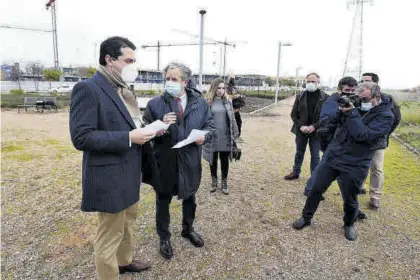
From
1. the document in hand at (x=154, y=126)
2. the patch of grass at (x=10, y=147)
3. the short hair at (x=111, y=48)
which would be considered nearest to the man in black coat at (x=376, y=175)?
the document in hand at (x=154, y=126)

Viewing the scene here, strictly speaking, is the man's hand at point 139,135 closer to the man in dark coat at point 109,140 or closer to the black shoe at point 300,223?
the man in dark coat at point 109,140

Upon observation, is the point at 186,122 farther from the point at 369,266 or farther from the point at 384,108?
the point at 369,266

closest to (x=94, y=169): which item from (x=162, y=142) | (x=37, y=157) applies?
(x=162, y=142)

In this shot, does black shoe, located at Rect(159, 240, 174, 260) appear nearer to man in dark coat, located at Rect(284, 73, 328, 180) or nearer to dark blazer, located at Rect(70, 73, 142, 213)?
dark blazer, located at Rect(70, 73, 142, 213)

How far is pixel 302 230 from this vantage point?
11.0ft

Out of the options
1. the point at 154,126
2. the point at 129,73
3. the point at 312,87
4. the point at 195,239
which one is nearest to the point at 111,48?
the point at 129,73

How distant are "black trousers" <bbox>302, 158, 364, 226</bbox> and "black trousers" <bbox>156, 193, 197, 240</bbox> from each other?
145cm

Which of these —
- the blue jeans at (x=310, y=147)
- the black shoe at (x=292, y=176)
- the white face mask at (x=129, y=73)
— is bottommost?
the black shoe at (x=292, y=176)

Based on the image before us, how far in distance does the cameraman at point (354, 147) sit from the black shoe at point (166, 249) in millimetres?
1735

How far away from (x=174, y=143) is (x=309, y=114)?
2.82 m

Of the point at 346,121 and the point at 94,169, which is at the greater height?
the point at 346,121

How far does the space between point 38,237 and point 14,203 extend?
1.19m

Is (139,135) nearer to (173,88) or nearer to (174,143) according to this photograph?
(174,143)

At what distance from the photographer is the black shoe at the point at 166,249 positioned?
106 inches
